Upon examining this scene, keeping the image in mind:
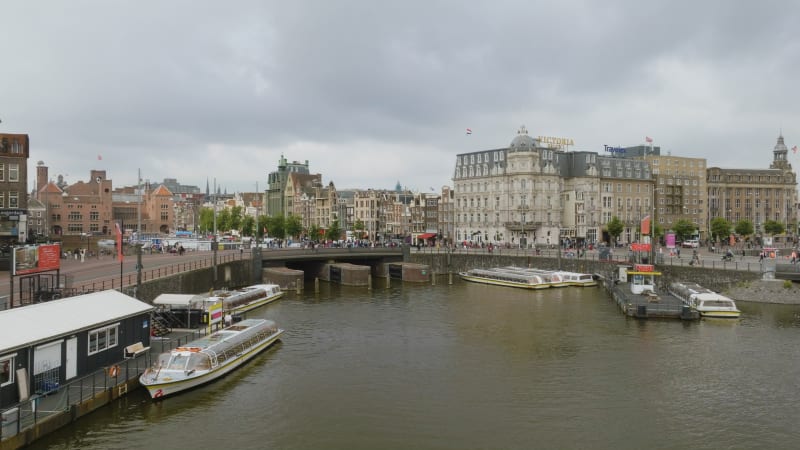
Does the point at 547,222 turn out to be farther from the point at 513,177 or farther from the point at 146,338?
the point at 146,338

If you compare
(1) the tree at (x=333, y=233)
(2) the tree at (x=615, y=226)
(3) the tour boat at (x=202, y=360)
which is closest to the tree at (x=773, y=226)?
(2) the tree at (x=615, y=226)

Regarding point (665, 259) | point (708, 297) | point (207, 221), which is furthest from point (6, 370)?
point (207, 221)

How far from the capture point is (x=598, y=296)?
74.5 metres

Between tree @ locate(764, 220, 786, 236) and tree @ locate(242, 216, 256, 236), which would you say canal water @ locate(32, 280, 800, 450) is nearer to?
tree @ locate(764, 220, 786, 236)

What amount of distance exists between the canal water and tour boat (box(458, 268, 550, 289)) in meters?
26.4

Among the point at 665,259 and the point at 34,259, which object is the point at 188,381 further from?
the point at 665,259

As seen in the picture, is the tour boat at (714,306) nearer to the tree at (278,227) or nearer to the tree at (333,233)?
the tree at (333,233)

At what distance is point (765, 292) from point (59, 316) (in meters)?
68.3

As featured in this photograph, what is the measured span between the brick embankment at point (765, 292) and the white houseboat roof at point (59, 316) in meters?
62.7

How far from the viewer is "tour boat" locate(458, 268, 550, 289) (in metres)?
83.4

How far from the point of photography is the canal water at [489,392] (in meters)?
28.2

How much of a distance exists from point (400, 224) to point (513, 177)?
1587 inches

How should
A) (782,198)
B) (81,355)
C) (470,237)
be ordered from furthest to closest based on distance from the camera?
(782,198), (470,237), (81,355)

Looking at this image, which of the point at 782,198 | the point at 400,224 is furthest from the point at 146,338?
the point at 782,198
